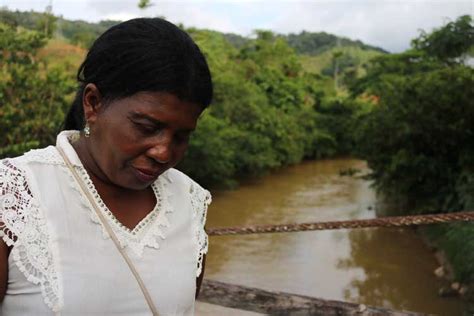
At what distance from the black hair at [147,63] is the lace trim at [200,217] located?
0.85 ft

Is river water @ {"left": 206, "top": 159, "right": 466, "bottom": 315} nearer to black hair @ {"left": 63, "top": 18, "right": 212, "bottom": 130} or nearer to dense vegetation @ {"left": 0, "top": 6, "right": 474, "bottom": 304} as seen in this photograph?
dense vegetation @ {"left": 0, "top": 6, "right": 474, "bottom": 304}

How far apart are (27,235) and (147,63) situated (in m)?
0.35

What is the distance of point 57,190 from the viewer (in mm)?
1069

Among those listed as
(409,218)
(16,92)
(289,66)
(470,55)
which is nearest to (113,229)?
(409,218)

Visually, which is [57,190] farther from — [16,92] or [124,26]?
[16,92]

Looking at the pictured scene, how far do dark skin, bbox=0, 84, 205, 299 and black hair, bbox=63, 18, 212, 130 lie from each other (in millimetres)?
18

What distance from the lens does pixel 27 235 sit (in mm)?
1005

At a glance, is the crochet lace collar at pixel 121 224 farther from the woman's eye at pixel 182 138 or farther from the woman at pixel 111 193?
the woman's eye at pixel 182 138

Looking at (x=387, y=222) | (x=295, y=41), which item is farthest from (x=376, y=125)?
(x=295, y=41)

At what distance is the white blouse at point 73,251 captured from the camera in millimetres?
1001

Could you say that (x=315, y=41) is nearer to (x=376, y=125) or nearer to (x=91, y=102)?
(x=376, y=125)

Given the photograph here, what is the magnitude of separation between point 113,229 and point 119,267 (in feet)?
0.24

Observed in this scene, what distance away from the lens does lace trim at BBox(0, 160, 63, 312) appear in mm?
994

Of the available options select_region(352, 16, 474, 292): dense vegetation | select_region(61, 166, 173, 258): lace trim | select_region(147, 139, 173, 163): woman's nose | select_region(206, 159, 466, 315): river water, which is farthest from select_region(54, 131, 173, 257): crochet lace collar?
select_region(352, 16, 474, 292): dense vegetation
